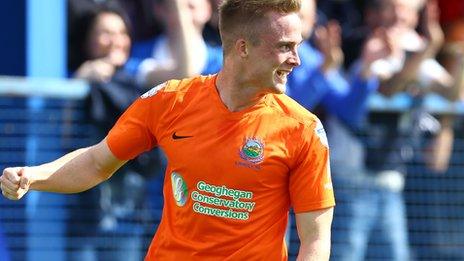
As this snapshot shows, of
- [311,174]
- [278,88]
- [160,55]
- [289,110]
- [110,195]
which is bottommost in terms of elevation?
[110,195]

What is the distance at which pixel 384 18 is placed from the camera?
9.10 m

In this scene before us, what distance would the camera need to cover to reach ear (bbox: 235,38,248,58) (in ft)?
16.8

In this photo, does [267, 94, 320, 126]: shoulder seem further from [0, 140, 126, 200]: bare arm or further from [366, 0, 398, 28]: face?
[366, 0, 398, 28]: face

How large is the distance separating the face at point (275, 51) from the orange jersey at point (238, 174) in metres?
0.14

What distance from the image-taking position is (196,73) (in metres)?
8.10

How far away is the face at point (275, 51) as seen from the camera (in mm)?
5027

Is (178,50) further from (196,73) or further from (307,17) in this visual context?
(307,17)

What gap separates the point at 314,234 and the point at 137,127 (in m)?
0.94

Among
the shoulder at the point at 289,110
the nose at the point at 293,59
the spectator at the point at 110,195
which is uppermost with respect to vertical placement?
the nose at the point at 293,59

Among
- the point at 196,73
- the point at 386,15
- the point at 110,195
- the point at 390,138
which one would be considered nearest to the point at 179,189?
the point at 196,73

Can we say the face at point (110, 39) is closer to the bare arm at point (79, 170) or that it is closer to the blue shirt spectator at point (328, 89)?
the blue shirt spectator at point (328, 89)

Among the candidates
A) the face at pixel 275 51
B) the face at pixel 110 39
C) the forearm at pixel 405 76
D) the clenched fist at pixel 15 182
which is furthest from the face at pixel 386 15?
→ the clenched fist at pixel 15 182

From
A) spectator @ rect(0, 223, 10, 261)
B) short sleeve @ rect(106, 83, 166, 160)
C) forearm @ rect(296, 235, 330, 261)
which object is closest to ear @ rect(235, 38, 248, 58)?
short sleeve @ rect(106, 83, 166, 160)

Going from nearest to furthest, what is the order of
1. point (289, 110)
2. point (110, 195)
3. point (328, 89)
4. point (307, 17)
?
point (289, 110), point (110, 195), point (328, 89), point (307, 17)
